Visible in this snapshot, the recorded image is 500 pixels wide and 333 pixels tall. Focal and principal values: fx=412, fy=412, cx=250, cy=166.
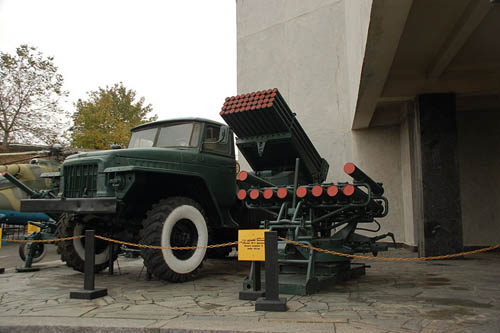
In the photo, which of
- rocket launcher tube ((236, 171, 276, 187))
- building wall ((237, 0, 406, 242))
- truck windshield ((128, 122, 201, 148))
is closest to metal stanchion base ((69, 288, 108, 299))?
rocket launcher tube ((236, 171, 276, 187))

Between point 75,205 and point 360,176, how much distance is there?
3.99m

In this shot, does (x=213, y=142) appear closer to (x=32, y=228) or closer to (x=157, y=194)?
(x=157, y=194)

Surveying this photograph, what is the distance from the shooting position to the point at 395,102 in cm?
934

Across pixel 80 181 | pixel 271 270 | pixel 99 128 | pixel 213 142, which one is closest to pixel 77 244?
pixel 80 181

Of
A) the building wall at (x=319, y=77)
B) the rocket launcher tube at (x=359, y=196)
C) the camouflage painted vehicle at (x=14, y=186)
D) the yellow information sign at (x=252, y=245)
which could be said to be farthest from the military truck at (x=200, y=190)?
the camouflage painted vehicle at (x=14, y=186)

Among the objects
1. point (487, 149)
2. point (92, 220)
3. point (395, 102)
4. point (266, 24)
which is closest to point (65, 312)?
point (92, 220)

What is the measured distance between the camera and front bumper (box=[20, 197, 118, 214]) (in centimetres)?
548

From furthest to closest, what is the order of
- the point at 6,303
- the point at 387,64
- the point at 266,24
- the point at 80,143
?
1. the point at 80,143
2. the point at 266,24
3. the point at 387,64
4. the point at 6,303

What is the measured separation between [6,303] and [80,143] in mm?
22952

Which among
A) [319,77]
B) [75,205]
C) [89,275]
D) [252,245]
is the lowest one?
[89,275]

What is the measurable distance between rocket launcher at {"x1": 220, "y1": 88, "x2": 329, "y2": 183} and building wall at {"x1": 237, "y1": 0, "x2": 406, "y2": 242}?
12.1ft

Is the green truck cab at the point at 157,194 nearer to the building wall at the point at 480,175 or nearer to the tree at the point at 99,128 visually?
the building wall at the point at 480,175

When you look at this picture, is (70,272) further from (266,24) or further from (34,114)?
(34,114)

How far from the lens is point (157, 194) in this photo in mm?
6605
